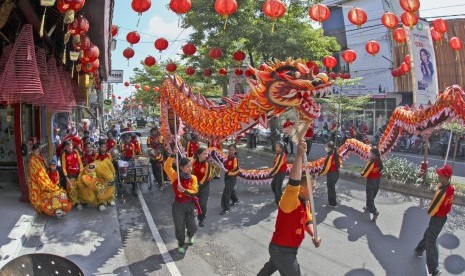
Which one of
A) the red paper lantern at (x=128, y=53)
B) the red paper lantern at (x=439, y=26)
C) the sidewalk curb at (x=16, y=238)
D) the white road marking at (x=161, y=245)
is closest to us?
the sidewalk curb at (x=16, y=238)

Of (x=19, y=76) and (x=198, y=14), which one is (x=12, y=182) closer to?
(x=19, y=76)

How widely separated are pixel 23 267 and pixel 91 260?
360 centimetres

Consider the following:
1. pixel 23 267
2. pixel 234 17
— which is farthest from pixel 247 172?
pixel 23 267

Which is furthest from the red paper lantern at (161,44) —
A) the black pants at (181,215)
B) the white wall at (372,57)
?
the white wall at (372,57)

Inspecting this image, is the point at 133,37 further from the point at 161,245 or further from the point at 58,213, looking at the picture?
the point at 161,245

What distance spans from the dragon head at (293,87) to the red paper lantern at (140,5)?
4.30 meters

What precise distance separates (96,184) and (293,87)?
543cm

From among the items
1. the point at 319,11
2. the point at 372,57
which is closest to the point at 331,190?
the point at 319,11

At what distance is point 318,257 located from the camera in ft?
21.9

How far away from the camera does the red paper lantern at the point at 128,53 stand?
13.4 metres

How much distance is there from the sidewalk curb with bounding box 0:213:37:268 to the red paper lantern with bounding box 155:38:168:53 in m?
6.57

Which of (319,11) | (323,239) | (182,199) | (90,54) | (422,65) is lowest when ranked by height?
(323,239)

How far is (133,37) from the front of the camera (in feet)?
39.7

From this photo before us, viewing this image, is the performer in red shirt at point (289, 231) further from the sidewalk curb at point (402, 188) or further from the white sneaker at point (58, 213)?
the sidewalk curb at point (402, 188)
